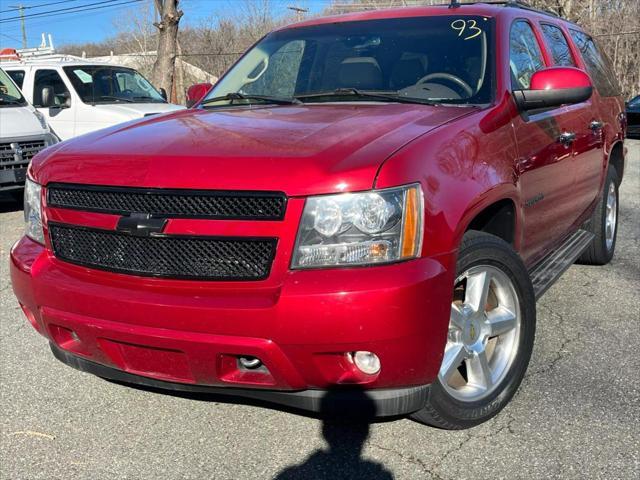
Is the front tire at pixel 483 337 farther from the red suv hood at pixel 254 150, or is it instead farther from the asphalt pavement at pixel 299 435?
the red suv hood at pixel 254 150

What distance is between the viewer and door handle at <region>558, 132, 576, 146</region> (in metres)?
3.85

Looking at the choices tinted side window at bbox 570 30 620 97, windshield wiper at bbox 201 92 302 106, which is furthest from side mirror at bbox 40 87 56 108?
tinted side window at bbox 570 30 620 97

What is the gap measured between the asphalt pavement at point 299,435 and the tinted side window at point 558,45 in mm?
1926

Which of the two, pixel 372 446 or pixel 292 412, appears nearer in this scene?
pixel 372 446

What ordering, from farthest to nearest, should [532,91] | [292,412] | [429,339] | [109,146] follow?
[532,91]
[292,412]
[109,146]
[429,339]

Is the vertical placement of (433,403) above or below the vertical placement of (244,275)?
below

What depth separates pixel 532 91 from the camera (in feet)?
11.0

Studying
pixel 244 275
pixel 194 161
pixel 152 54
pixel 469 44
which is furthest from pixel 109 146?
pixel 152 54

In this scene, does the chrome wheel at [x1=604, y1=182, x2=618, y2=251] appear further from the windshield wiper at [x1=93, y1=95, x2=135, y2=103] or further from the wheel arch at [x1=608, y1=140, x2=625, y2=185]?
the windshield wiper at [x1=93, y1=95, x2=135, y2=103]

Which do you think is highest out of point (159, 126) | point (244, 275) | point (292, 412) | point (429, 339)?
point (159, 126)

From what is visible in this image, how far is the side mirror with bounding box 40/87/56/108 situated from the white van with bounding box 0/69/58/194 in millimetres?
1522

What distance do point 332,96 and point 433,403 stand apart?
1.78 metres

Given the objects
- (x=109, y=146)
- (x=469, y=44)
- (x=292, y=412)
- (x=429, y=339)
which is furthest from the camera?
(x=469, y=44)

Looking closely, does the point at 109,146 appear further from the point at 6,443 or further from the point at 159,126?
the point at 6,443
